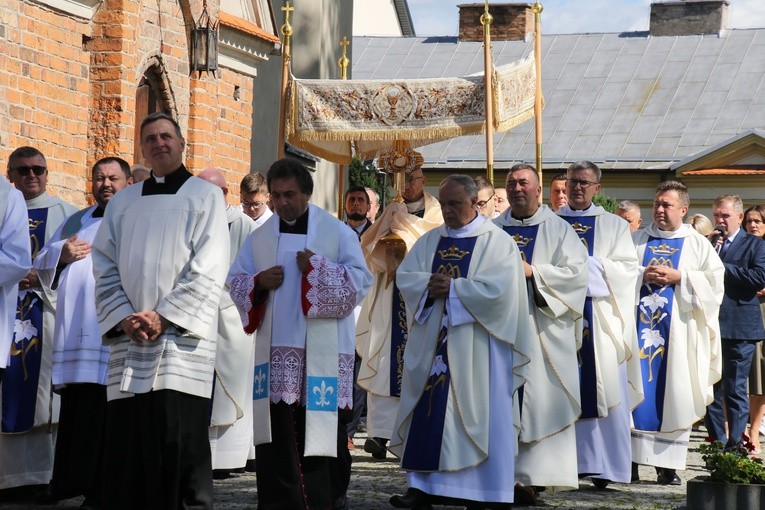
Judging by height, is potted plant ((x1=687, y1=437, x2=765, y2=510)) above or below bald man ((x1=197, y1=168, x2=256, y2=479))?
below

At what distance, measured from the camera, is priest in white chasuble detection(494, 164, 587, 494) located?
28.5ft

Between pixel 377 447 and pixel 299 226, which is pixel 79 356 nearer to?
pixel 299 226

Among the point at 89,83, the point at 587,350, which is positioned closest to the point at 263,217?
the point at 89,83

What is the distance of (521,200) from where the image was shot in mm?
8953

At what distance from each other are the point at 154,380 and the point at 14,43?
397cm

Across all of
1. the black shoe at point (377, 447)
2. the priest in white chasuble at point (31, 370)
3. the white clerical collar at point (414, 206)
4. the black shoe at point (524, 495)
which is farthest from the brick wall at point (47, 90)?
the black shoe at point (524, 495)

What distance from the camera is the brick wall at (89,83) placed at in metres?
9.99

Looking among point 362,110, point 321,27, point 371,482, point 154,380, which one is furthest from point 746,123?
point 154,380

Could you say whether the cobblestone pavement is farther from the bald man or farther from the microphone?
the microphone

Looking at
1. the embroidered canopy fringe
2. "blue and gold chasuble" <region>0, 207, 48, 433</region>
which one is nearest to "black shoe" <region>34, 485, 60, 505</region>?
"blue and gold chasuble" <region>0, 207, 48, 433</region>

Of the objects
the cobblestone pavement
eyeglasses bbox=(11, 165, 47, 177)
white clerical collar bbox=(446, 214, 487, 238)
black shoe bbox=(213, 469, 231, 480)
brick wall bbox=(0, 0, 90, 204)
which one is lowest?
the cobblestone pavement

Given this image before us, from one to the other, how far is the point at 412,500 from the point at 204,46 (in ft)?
17.9

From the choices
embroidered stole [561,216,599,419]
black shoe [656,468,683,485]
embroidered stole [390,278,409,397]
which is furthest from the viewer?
embroidered stole [390,278,409,397]

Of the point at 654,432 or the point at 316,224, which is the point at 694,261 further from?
the point at 316,224
